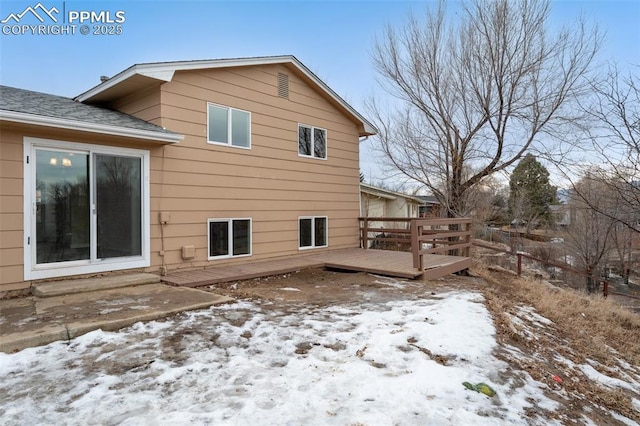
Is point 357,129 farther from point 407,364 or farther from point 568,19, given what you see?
point 407,364

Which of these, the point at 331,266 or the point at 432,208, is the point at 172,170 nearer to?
the point at 331,266

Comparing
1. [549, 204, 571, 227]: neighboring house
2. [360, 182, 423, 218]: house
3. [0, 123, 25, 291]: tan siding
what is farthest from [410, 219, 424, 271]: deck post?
[549, 204, 571, 227]: neighboring house

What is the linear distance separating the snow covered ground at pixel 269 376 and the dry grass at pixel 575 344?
0.27m

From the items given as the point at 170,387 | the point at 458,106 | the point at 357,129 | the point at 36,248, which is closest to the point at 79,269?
the point at 36,248

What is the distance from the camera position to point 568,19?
29.9ft

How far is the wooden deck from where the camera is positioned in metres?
6.36

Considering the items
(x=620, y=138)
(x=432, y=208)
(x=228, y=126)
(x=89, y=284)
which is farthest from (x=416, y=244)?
(x=432, y=208)

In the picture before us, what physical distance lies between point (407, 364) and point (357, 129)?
8655 mm

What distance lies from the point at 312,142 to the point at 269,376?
7460 millimetres

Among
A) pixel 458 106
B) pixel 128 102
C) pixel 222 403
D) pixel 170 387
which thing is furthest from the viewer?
pixel 458 106

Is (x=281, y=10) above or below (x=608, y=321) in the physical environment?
above

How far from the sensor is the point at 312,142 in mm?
9648

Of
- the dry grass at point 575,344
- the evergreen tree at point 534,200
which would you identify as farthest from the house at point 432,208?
the evergreen tree at point 534,200

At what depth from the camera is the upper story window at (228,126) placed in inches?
292
